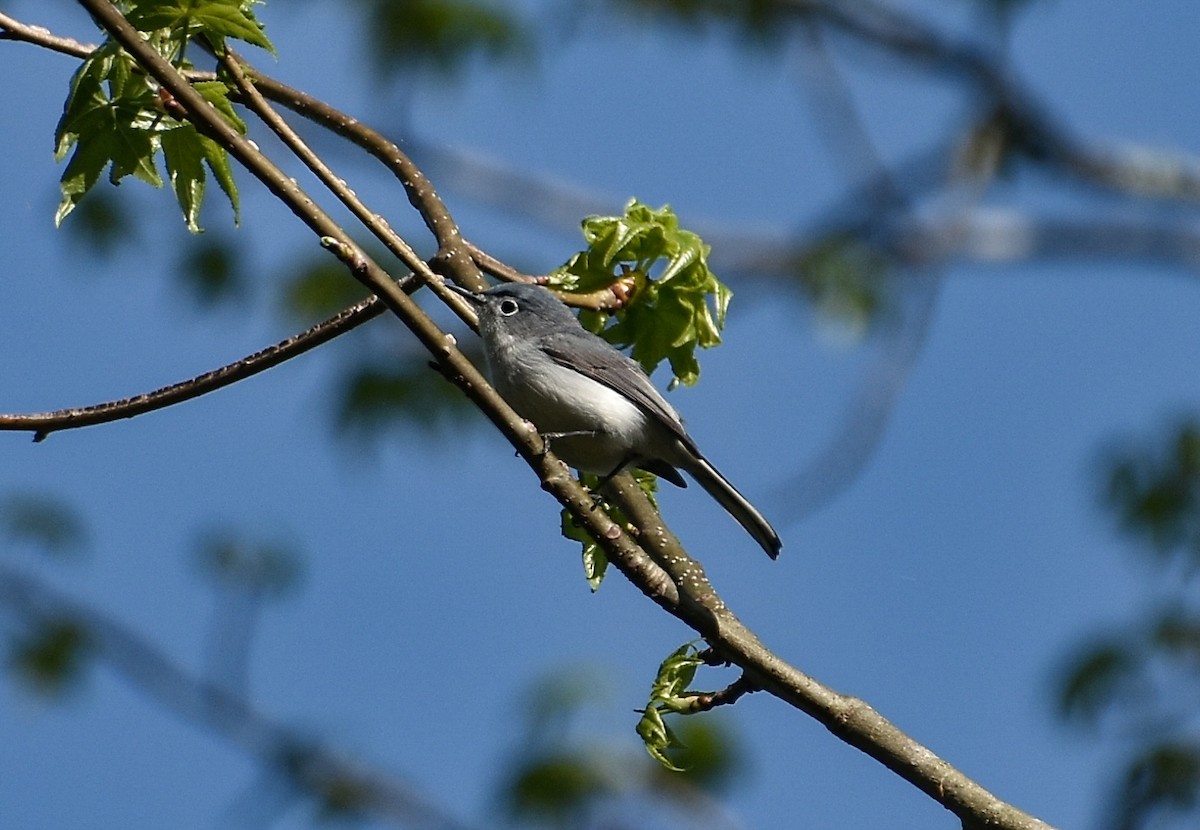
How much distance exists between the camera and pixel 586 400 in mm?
3510

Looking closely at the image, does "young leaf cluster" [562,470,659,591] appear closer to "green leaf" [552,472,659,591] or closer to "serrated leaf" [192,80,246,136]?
"green leaf" [552,472,659,591]

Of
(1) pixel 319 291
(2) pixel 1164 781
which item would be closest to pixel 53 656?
(1) pixel 319 291

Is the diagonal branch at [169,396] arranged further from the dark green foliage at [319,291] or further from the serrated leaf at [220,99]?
the dark green foliage at [319,291]

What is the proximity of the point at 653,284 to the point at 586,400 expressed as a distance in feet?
1.88

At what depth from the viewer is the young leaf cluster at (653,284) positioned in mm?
2998

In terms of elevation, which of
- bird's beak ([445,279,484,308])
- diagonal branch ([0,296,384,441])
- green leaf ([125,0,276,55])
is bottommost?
diagonal branch ([0,296,384,441])

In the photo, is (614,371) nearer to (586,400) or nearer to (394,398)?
(586,400)

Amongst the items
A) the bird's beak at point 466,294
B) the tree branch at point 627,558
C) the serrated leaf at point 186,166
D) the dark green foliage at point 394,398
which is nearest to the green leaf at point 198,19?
the serrated leaf at point 186,166

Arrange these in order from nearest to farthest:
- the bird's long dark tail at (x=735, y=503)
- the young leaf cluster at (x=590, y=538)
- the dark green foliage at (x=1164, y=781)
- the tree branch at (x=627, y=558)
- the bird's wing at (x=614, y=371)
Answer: the tree branch at (x=627, y=558) → the young leaf cluster at (x=590, y=538) → the bird's long dark tail at (x=735, y=503) → the bird's wing at (x=614, y=371) → the dark green foliage at (x=1164, y=781)

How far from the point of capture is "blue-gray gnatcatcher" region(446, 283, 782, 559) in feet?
11.1

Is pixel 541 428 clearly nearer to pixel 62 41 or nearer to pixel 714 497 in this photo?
pixel 714 497

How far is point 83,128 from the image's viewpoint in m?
2.22

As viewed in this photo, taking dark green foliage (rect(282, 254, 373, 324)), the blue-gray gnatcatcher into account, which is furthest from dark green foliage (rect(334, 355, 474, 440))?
the blue-gray gnatcatcher

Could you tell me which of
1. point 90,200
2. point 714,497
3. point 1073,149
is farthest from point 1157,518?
point 90,200
